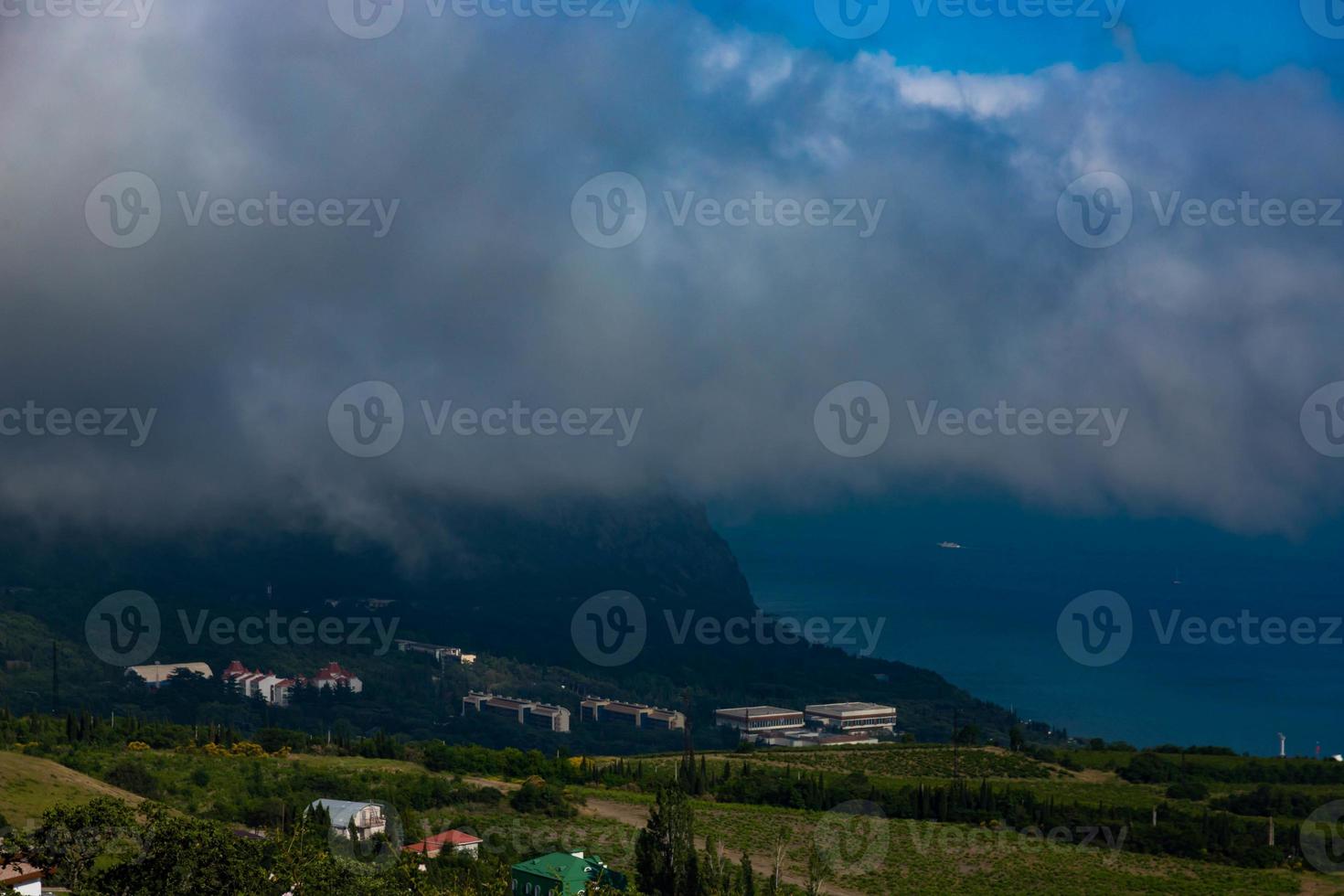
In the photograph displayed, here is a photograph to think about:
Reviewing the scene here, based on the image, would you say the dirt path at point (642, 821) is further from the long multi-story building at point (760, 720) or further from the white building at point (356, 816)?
the long multi-story building at point (760, 720)

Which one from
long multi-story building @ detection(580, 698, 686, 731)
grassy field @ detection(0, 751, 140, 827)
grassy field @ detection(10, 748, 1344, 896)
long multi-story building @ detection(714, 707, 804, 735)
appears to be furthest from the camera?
long multi-story building @ detection(580, 698, 686, 731)

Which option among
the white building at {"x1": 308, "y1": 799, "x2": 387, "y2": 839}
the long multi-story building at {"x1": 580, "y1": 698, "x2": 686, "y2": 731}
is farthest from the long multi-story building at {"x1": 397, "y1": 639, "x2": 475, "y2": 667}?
the white building at {"x1": 308, "y1": 799, "x2": 387, "y2": 839}

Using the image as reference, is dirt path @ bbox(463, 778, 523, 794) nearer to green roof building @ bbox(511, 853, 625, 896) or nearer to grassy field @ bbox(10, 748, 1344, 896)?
grassy field @ bbox(10, 748, 1344, 896)

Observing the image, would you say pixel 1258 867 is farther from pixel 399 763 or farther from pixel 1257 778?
pixel 399 763

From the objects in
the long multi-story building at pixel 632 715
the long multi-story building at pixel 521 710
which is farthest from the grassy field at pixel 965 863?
the long multi-story building at pixel 632 715

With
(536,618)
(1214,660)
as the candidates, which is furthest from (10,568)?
(1214,660)

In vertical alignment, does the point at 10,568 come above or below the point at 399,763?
above

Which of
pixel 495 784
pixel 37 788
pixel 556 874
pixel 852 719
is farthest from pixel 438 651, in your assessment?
pixel 556 874
